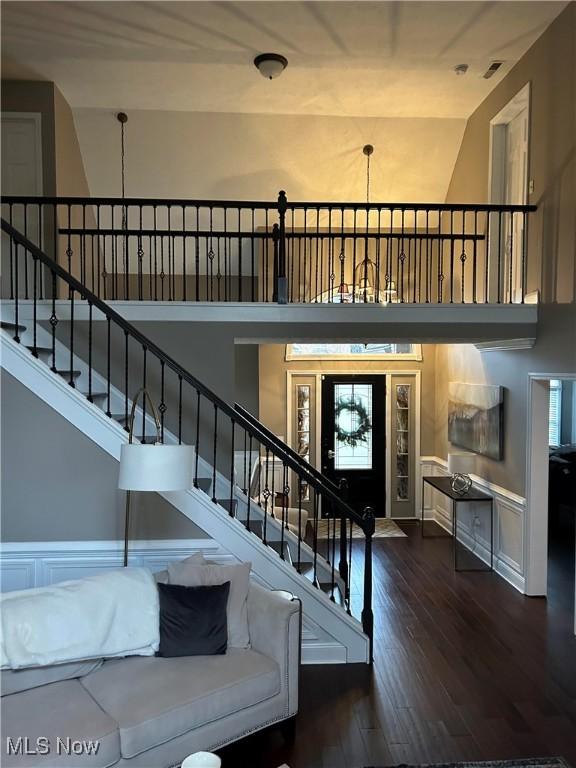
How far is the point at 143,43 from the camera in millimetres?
5586

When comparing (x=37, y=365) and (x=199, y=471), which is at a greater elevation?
(x=37, y=365)

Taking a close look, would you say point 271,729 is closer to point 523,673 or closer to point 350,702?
point 350,702

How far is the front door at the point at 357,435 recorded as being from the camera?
876 cm

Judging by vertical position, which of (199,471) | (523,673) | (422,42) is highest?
(422,42)

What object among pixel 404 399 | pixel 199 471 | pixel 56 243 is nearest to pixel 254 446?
pixel 404 399

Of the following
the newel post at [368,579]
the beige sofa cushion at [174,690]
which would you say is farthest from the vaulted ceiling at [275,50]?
the beige sofa cushion at [174,690]

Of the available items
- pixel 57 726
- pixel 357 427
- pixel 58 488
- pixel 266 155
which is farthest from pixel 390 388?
pixel 57 726

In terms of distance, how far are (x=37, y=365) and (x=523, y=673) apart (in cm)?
395

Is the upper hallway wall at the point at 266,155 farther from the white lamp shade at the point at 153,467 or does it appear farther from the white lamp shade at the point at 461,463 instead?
the white lamp shade at the point at 153,467

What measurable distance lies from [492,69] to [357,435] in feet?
16.4

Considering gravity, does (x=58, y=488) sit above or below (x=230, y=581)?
above

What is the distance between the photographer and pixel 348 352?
8.69 metres

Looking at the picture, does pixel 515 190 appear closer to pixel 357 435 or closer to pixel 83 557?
pixel 357 435

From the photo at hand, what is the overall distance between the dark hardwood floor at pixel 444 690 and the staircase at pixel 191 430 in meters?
0.34
